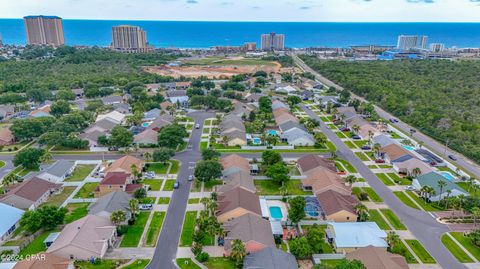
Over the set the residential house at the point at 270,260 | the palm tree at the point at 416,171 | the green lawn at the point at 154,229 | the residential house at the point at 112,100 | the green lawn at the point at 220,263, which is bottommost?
the green lawn at the point at 220,263

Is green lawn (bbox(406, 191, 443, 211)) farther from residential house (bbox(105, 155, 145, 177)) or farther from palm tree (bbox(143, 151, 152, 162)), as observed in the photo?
residential house (bbox(105, 155, 145, 177))

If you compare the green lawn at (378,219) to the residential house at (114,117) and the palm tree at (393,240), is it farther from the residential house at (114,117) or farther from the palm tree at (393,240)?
the residential house at (114,117)

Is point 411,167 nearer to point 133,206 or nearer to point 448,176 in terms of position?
point 448,176

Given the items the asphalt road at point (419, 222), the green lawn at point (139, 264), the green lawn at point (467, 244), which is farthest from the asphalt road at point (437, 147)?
the green lawn at point (139, 264)

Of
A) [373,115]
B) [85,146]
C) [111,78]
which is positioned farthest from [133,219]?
[111,78]

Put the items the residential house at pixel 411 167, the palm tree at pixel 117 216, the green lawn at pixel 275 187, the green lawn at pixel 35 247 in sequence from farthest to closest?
the residential house at pixel 411 167
the green lawn at pixel 275 187
the palm tree at pixel 117 216
the green lawn at pixel 35 247

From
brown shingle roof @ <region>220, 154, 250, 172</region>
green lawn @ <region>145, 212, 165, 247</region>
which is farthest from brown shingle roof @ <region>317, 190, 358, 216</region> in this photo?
green lawn @ <region>145, 212, 165, 247</region>
